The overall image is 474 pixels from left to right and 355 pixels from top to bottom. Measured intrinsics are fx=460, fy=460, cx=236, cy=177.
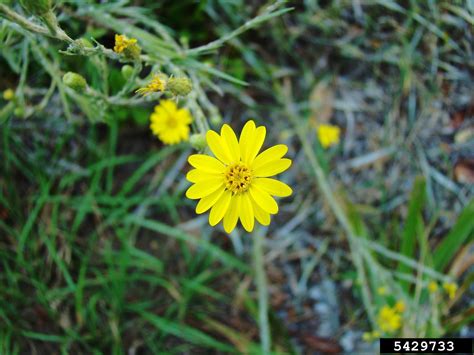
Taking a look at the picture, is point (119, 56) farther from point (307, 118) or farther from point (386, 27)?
point (386, 27)

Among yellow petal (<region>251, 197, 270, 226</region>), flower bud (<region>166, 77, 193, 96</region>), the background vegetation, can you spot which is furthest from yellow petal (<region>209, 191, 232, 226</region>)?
the background vegetation

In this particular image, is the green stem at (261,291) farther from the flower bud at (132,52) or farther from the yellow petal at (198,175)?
the flower bud at (132,52)

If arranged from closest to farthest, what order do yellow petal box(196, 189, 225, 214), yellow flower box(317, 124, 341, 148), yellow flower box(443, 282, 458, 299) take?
yellow petal box(196, 189, 225, 214)
yellow flower box(443, 282, 458, 299)
yellow flower box(317, 124, 341, 148)

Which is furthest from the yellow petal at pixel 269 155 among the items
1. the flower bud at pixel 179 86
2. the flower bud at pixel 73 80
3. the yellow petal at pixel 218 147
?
the flower bud at pixel 73 80

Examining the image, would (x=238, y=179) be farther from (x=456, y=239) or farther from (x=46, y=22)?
(x=456, y=239)

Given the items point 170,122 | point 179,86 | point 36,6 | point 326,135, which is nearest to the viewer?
point 36,6

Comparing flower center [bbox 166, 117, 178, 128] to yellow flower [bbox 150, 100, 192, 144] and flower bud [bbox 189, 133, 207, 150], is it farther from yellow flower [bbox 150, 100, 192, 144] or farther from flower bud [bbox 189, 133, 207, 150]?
flower bud [bbox 189, 133, 207, 150]

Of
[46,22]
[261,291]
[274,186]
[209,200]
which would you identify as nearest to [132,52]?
[46,22]
